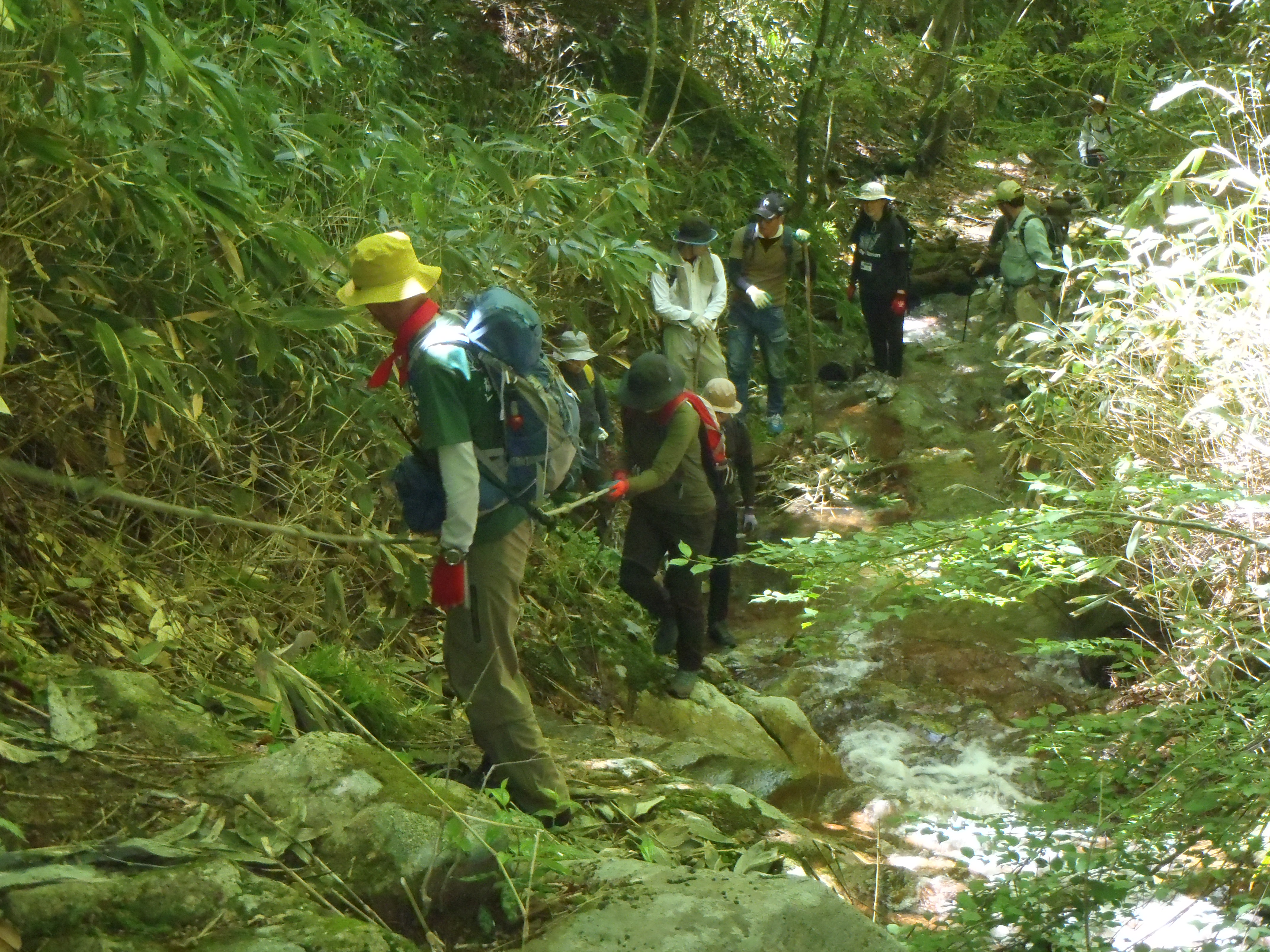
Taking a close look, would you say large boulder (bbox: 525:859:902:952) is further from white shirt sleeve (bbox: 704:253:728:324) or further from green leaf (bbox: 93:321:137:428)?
white shirt sleeve (bbox: 704:253:728:324)

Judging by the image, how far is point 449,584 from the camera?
4094mm

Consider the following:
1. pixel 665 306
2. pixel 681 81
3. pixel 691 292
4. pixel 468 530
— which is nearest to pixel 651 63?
pixel 681 81

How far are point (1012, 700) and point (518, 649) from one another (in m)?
3.42

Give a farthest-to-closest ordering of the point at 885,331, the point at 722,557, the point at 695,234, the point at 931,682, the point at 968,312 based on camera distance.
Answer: the point at 968,312
the point at 885,331
the point at 695,234
the point at 931,682
the point at 722,557

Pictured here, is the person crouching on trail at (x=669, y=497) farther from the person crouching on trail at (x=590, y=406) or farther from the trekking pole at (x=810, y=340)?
the trekking pole at (x=810, y=340)

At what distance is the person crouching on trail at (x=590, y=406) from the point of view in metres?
6.10

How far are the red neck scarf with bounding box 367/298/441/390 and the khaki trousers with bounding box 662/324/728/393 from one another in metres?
4.96

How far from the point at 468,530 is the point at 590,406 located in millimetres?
3180

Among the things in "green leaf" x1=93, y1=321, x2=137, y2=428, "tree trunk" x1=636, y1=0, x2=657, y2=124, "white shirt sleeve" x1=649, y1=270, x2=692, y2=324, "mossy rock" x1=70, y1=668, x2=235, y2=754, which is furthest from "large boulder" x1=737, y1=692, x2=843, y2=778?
"tree trunk" x1=636, y1=0, x2=657, y2=124

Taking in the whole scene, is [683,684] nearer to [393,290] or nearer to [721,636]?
[721,636]

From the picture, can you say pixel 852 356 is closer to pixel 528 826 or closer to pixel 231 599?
pixel 231 599

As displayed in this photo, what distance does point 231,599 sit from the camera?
5.21 m

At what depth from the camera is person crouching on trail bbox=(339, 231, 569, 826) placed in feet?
12.8

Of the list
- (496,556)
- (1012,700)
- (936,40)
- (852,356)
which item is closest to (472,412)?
(496,556)
